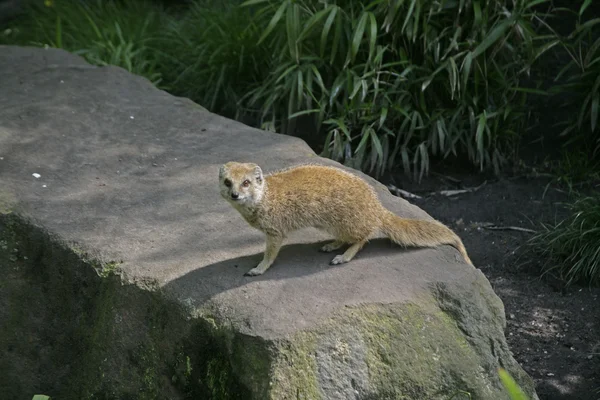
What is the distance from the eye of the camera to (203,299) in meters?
3.43

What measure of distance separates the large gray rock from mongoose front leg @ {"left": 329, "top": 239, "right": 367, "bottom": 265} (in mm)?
38

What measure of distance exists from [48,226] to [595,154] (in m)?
4.24

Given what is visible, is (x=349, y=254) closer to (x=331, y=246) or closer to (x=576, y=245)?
(x=331, y=246)

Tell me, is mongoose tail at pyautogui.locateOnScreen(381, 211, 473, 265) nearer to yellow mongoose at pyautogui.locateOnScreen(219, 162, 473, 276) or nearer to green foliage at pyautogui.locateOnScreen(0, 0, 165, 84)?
yellow mongoose at pyautogui.locateOnScreen(219, 162, 473, 276)

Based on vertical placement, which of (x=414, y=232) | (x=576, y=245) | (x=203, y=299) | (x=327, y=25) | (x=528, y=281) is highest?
(x=327, y=25)

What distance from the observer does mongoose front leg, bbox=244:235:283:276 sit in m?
3.58

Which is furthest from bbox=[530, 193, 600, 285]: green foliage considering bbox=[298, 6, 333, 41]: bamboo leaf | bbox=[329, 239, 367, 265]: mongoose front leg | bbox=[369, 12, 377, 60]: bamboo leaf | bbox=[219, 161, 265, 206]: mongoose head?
bbox=[219, 161, 265, 206]: mongoose head

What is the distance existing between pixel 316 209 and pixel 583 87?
139 inches

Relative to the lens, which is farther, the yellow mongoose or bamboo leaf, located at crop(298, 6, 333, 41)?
bamboo leaf, located at crop(298, 6, 333, 41)

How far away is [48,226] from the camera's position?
401 centimetres

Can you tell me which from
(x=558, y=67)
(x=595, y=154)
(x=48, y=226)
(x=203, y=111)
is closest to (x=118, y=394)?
(x=48, y=226)

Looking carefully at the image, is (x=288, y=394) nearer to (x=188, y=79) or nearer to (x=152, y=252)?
(x=152, y=252)

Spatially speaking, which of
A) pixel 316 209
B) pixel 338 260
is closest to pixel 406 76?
pixel 316 209

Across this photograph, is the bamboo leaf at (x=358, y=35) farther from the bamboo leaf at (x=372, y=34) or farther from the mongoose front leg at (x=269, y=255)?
the mongoose front leg at (x=269, y=255)
